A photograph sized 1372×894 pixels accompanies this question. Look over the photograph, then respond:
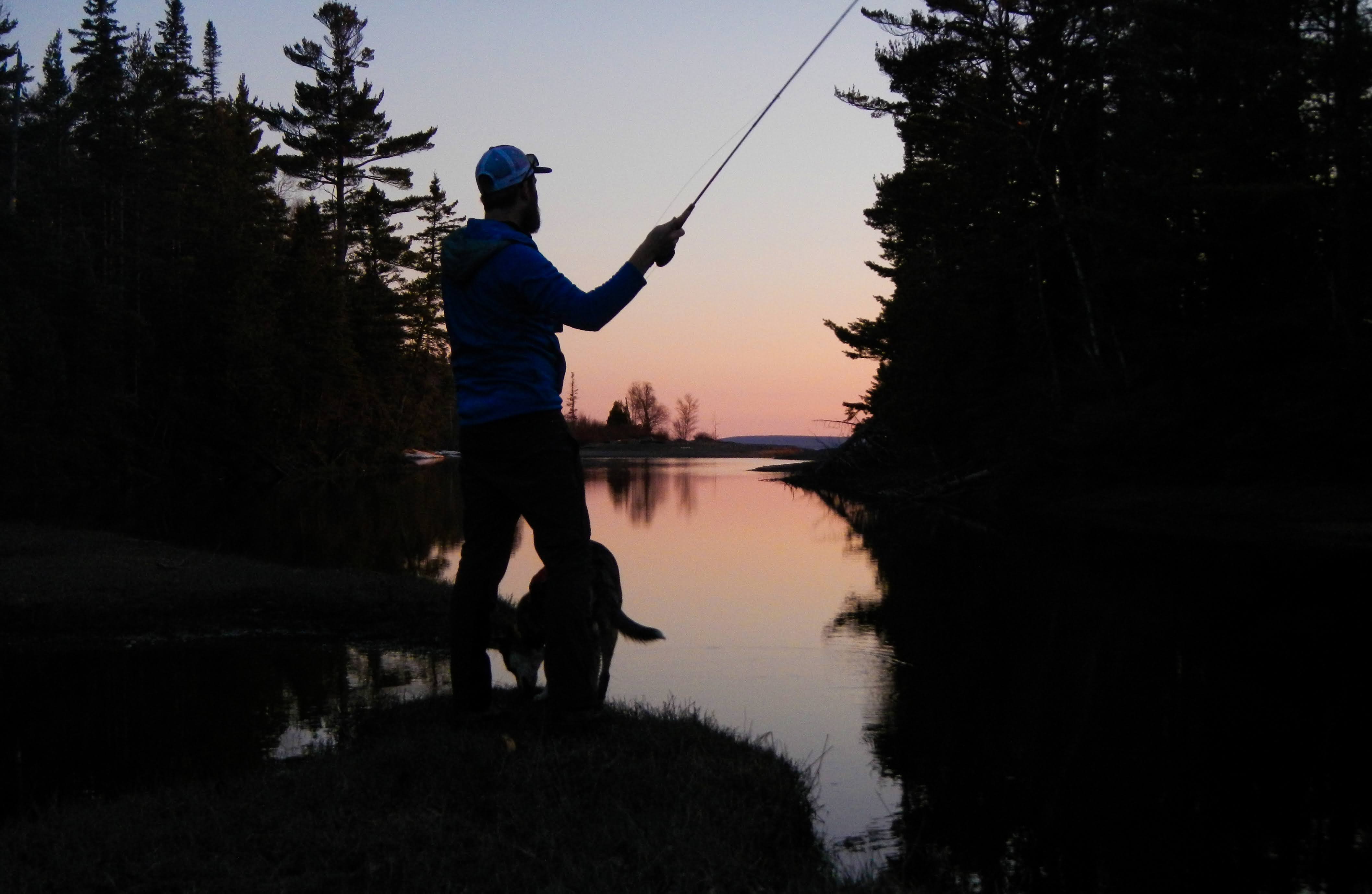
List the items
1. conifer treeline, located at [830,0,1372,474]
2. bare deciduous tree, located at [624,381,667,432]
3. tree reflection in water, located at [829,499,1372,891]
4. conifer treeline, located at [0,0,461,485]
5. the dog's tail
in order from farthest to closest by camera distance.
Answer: bare deciduous tree, located at [624,381,667,432] < conifer treeline, located at [0,0,461,485] < conifer treeline, located at [830,0,1372,474] < the dog's tail < tree reflection in water, located at [829,499,1372,891]

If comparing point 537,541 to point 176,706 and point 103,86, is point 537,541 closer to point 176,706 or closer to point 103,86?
point 176,706

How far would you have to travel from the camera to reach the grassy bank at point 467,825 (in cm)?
313

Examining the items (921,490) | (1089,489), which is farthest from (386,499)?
(1089,489)

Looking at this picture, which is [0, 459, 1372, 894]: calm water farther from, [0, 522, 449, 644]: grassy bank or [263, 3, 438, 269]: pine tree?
[263, 3, 438, 269]: pine tree

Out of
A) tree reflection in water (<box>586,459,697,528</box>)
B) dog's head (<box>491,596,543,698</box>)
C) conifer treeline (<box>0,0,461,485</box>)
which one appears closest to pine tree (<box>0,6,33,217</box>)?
conifer treeline (<box>0,0,461,485</box>)

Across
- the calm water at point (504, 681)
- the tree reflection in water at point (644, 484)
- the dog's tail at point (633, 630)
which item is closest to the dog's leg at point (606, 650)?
the dog's tail at point (633, 630)

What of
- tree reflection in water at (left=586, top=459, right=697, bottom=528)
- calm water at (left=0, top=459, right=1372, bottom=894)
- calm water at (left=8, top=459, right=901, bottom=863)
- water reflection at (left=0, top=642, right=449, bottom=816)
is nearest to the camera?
calm water at (left=0, top=459, right=1372, bottom=894)

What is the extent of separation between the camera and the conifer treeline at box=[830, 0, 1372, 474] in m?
18.0

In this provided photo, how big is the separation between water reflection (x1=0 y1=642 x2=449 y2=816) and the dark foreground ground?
324 mm

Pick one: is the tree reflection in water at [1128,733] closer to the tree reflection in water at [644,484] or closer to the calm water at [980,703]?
the calm water at [980,703]

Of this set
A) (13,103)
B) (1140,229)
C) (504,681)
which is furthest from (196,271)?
(504,681)

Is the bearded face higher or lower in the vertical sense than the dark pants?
higher

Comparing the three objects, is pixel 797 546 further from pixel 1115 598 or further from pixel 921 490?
pixel 921 490

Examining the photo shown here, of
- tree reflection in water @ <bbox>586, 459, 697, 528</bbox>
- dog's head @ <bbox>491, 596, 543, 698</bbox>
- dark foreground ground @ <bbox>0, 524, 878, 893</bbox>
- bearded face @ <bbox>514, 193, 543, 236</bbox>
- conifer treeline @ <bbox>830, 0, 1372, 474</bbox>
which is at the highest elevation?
conifer treeline @ <bbox>830, 0, 1372, 474</bbox>
